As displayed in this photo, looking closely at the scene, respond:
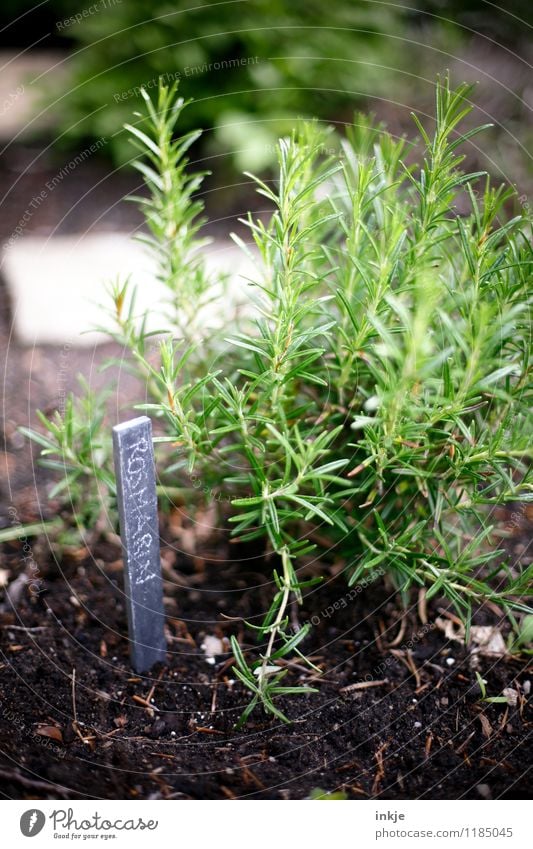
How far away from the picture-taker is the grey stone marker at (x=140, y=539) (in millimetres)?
1235

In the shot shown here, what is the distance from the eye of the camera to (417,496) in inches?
57.9

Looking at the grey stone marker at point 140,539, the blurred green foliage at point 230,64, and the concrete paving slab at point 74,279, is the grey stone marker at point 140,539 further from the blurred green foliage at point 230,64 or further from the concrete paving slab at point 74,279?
the blurred green foliage at point 230,64

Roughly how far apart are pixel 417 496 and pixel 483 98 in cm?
292

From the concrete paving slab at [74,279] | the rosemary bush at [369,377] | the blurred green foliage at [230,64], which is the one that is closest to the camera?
the rosemary bush at [369,377]

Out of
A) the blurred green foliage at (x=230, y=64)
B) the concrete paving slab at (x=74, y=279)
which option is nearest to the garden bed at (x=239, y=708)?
the concrete paving slab at (x=74, y=279)

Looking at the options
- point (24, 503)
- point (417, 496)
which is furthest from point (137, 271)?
point (417, 496)

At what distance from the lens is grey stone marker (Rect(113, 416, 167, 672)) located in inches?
48.6

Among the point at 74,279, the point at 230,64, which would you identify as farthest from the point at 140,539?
the point at 230,64

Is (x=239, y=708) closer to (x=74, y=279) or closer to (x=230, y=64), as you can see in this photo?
(x=74, y=279)

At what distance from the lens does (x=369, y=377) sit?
4.70 feet

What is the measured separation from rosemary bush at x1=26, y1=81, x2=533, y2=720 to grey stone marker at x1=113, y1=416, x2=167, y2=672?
0.06 m

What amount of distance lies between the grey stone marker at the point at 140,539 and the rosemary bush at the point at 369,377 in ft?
0.19

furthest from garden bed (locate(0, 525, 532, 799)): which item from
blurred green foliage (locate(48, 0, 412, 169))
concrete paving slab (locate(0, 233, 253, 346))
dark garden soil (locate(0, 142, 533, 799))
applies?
blurred green foliage (locate(48, 0, 412, 169))
